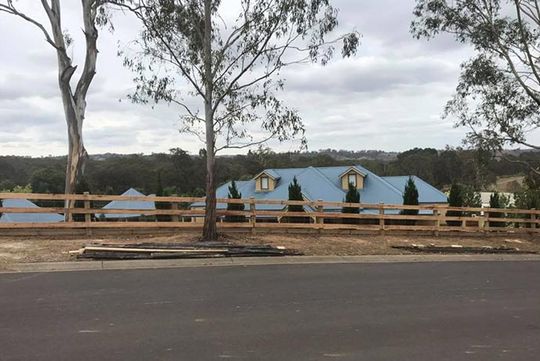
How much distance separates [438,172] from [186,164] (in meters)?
40.1

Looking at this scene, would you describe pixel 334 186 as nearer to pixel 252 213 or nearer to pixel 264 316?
pixel 252 213

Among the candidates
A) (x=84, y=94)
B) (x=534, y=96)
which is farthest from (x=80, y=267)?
(x=534, y=96)

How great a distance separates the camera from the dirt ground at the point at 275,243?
480 inches

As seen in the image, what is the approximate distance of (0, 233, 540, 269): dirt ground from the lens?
40.0ft

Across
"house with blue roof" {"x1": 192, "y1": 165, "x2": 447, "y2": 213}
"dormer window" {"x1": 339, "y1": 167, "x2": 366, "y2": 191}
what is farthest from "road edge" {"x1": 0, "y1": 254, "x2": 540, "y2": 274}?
Answer: "dormer window" {"x1": 339, "y1": 167, "x2": 366, "y2": 191}

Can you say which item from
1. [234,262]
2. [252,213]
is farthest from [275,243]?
[234,262]

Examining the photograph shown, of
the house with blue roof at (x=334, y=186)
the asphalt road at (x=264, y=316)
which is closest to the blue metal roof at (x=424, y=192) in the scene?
the house with blue roof at (x=334, y=186)

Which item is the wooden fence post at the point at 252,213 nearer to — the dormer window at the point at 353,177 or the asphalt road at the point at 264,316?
the asphalt road at the point at 264,316

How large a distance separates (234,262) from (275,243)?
121 inches

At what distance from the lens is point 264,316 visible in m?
7.48

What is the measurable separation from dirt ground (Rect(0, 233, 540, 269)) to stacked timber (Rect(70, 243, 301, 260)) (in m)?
0.54

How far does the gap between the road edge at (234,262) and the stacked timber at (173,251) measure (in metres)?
0.24

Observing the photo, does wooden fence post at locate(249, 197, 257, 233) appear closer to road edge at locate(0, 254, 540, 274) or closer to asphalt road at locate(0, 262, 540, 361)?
road edge at locate(0, 254, 540, 274)

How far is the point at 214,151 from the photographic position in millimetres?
15570
